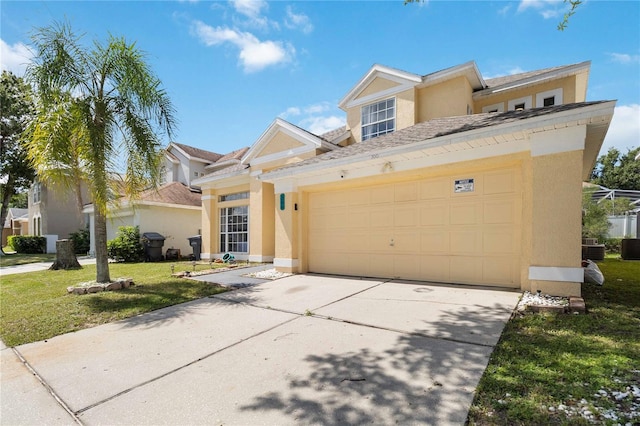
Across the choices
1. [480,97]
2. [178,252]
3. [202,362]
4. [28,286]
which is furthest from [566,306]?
[178,252]

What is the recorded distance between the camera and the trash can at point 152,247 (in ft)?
51.0

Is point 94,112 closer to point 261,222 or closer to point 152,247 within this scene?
point 261,222

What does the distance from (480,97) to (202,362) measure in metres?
12.6

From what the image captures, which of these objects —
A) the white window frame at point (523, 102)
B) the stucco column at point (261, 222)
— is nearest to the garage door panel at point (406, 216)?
the stucco column at point (261, 222)

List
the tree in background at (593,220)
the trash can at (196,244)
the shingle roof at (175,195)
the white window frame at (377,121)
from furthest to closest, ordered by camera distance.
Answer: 1. the shingle roof at (175,195)
2. the trash can at (196,244)
3. the tree in background at (593,220)
4. the white window frame at (377,121)

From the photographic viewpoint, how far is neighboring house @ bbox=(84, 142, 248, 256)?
1667 centimetres

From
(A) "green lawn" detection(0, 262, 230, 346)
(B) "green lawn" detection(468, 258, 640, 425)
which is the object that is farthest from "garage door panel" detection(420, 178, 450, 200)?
(A) "green lawn" detection(0, 262, 230, 346)

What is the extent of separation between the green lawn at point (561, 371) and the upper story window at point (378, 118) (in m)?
8.77

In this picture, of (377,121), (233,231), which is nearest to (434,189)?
(377,121)

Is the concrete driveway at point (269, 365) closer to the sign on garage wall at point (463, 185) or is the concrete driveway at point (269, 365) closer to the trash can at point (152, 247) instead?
the sign on garage wall at point (463, 185)

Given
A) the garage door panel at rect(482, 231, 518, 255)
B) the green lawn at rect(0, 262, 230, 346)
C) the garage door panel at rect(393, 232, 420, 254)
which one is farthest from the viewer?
the garage door panel at rect(393, 232, 420, 254)

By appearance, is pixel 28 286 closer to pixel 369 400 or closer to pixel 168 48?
pixel 168 48

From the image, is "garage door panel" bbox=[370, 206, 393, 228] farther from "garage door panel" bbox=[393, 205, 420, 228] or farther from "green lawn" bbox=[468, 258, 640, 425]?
"green lawn" bbox=[468, 258, 640, 425]

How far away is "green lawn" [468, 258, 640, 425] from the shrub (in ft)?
53.2
